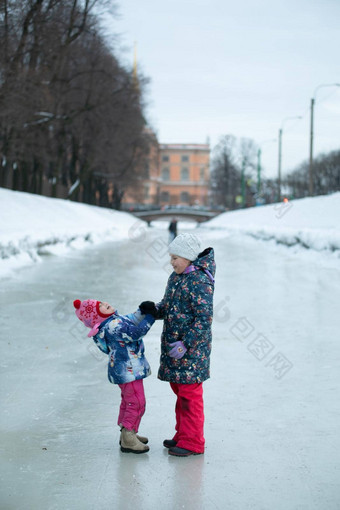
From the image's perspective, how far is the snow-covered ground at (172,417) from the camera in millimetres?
3475

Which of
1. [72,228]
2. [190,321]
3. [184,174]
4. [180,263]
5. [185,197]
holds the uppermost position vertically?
[184,174]

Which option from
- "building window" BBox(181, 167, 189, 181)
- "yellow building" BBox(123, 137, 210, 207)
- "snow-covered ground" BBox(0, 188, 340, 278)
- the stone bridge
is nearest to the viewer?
"snow-covered ground" BBox(0, 188, 340, 278)

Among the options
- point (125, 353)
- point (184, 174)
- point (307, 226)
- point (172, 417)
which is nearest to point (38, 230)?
point (307, 226)

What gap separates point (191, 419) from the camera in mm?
4066

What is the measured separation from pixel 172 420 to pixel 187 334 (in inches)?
38.8

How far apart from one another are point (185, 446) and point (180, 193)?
122809 mm

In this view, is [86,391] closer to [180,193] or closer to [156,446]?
[156,446]

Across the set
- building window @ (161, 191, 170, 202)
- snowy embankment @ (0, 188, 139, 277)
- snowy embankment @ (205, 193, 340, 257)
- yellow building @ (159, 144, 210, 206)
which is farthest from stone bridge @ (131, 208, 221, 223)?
snowy embankment @ (205, 193, 340, 257)

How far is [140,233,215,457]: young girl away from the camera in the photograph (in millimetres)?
4012

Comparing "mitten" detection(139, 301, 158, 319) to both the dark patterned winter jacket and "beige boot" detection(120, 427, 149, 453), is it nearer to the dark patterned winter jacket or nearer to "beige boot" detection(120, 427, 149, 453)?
the dark patterned winter jacket

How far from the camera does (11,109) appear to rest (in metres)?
24.3

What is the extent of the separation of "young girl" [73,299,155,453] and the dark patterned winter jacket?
0.54ft

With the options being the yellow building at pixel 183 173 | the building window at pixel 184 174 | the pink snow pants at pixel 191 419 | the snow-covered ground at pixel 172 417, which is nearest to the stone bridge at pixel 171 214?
the yellow building at pixel 183 173

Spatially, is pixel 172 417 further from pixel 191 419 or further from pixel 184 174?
pixel 184 174
